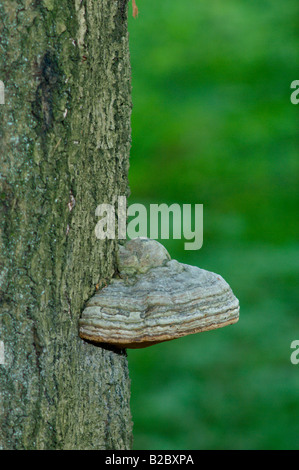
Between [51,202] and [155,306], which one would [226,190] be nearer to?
[155,306]

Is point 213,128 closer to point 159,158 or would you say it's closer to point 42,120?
point 159,158

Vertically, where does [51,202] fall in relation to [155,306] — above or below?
above

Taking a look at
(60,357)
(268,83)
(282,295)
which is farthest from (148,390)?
(268,83)

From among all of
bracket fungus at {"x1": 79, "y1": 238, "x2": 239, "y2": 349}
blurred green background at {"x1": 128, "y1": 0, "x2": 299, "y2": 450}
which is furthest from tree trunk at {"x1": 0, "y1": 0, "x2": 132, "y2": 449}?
blurred green background at {"x1": 128, "y1": 0, "x2": 299, "y2": 450}

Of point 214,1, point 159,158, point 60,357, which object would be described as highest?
point 214,1

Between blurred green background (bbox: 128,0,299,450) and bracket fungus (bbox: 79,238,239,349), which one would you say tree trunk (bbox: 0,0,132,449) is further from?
blurred green background (bbox: 128,0,299,450)

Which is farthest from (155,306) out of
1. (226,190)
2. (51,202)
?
(226,190)

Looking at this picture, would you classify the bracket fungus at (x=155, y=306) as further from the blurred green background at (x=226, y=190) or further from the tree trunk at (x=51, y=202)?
the blurred green background at (x=226, y=190)
